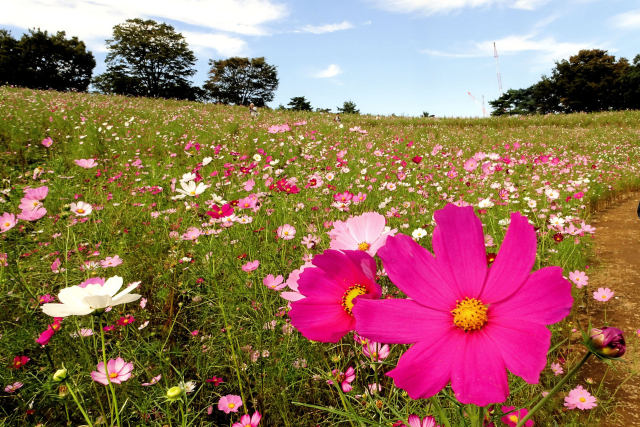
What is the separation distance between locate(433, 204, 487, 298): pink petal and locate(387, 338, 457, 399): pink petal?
0.29ft

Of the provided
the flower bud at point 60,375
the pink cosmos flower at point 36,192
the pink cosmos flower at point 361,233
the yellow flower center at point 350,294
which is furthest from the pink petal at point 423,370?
the pink cosmos flower at point 36,192

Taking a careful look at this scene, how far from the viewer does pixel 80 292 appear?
1.98 ft

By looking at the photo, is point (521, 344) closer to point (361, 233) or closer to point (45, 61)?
point (361, 233)

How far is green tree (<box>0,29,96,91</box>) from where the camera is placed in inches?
1055

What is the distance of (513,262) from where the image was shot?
14.2 inches

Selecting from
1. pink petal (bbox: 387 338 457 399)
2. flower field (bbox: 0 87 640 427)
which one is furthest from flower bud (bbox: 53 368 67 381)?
pink petal (bbox: 387 338 457 399)

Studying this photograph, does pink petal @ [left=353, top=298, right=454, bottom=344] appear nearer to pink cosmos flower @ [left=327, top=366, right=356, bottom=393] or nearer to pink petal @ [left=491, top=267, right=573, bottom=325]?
pink petal @ [left=491, top=267, right=573, bottom=325]

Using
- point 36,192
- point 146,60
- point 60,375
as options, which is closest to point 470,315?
point 60,375

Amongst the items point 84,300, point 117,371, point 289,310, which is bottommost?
point 117,371

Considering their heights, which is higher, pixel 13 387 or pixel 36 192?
pixel 36 192

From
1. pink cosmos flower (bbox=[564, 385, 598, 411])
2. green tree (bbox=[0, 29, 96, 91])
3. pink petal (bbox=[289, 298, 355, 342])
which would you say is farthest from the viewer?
green tree (bbox=[0, 29, 96, 91])

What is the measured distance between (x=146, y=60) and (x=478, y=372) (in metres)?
37.8

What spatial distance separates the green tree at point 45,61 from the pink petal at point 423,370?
36.5 meters

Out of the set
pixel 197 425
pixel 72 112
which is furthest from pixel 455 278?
pixel 72 112
